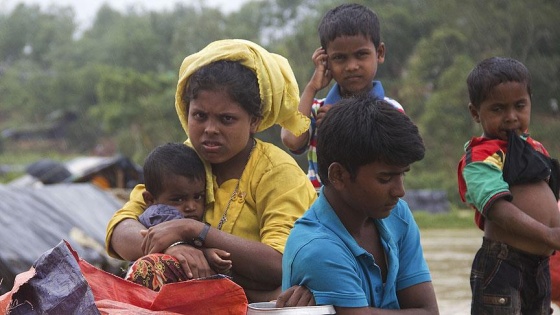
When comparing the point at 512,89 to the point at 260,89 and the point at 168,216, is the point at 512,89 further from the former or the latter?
the point at 168,216

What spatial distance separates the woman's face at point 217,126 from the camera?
2.97 m

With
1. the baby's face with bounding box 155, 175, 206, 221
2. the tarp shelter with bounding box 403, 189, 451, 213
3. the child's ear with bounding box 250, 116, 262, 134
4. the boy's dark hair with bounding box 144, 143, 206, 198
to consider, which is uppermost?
the child's ear with bounding box 250, 116, 262, 134

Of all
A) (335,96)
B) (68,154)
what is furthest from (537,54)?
(68,154)

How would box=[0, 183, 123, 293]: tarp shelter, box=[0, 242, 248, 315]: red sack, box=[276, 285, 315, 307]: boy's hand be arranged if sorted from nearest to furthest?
box=[0, 242, 248, 315]: red sack, box=[276, 285, 315, 307]: boy's hand, box=[0, 183, 123, 293]: tarp shelter

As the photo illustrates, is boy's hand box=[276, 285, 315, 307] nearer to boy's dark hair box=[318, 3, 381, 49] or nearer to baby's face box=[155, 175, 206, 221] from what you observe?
baby's face box=[155, 175, 206, 221]

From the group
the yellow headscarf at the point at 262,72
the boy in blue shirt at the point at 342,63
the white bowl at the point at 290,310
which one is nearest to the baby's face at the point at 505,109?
the boy in blue shirt at the point at 342,63

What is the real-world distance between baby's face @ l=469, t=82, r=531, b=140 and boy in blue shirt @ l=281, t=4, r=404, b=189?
0.45 meters

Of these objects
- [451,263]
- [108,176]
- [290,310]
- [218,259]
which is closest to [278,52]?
[108,176]

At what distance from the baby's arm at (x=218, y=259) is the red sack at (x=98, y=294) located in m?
0.27

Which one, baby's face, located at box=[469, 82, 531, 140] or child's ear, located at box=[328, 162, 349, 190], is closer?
child's ear, located at box=[328, 162, 349, 190]

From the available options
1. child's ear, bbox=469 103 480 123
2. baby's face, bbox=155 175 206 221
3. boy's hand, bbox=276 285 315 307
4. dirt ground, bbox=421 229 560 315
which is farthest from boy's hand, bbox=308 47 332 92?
dirt ground, bbox=421 229 560 315

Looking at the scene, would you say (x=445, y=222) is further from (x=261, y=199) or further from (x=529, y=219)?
(x=261, y=199)

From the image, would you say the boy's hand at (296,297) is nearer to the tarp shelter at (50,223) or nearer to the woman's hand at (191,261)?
the woman's hand at (191,261)

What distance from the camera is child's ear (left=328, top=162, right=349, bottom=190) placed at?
247cm
